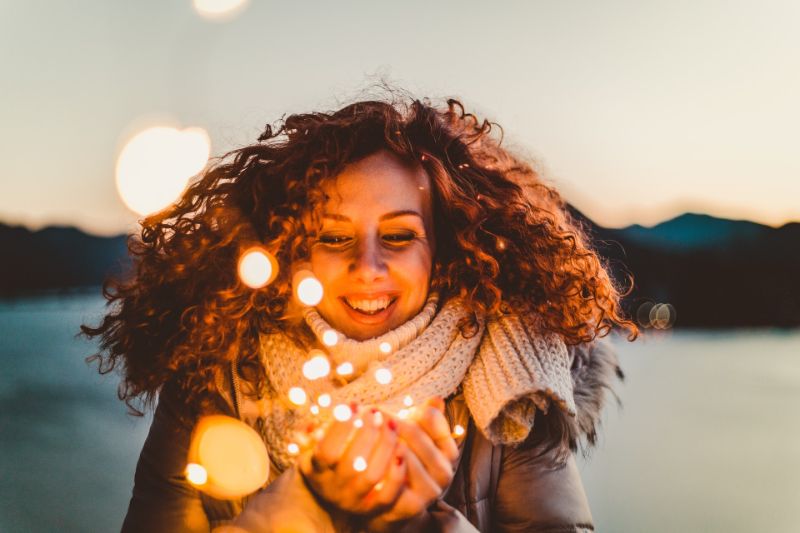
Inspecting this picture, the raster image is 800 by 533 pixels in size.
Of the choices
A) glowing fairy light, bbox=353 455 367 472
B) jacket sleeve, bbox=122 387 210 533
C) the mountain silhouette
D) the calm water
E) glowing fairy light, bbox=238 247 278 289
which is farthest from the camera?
the mountain silhouette

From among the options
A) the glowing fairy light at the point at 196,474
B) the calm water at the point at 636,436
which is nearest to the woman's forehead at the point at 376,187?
the glowing fairy light at the point at 196,474

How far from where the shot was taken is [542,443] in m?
1.58

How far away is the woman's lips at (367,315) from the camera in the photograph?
1.59m

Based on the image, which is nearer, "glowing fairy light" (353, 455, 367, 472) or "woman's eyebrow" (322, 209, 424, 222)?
"glowing fairy light" (353, 455, 367, 472)

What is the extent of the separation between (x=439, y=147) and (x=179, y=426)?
119 centimetres

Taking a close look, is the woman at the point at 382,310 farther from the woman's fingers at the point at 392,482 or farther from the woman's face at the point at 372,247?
the woman's fingers at the point at 392,482

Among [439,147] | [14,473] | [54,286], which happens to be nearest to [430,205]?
[439,147]

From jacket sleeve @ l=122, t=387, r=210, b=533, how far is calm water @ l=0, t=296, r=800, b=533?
917 mm

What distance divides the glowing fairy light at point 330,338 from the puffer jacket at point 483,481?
328mm

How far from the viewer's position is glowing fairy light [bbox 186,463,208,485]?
156cm

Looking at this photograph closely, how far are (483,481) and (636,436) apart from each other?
1.87 meters

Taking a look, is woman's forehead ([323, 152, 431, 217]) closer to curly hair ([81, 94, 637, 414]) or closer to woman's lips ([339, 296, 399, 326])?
curly hair ([81, 94, 637, 414])

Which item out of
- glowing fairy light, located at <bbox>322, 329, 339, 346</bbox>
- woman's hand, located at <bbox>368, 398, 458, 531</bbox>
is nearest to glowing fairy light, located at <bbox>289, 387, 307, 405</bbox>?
glowing fairy light, located at <bbox>322, 329, 339, 346</bbox>

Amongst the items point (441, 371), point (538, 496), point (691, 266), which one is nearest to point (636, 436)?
point (691, 266)
